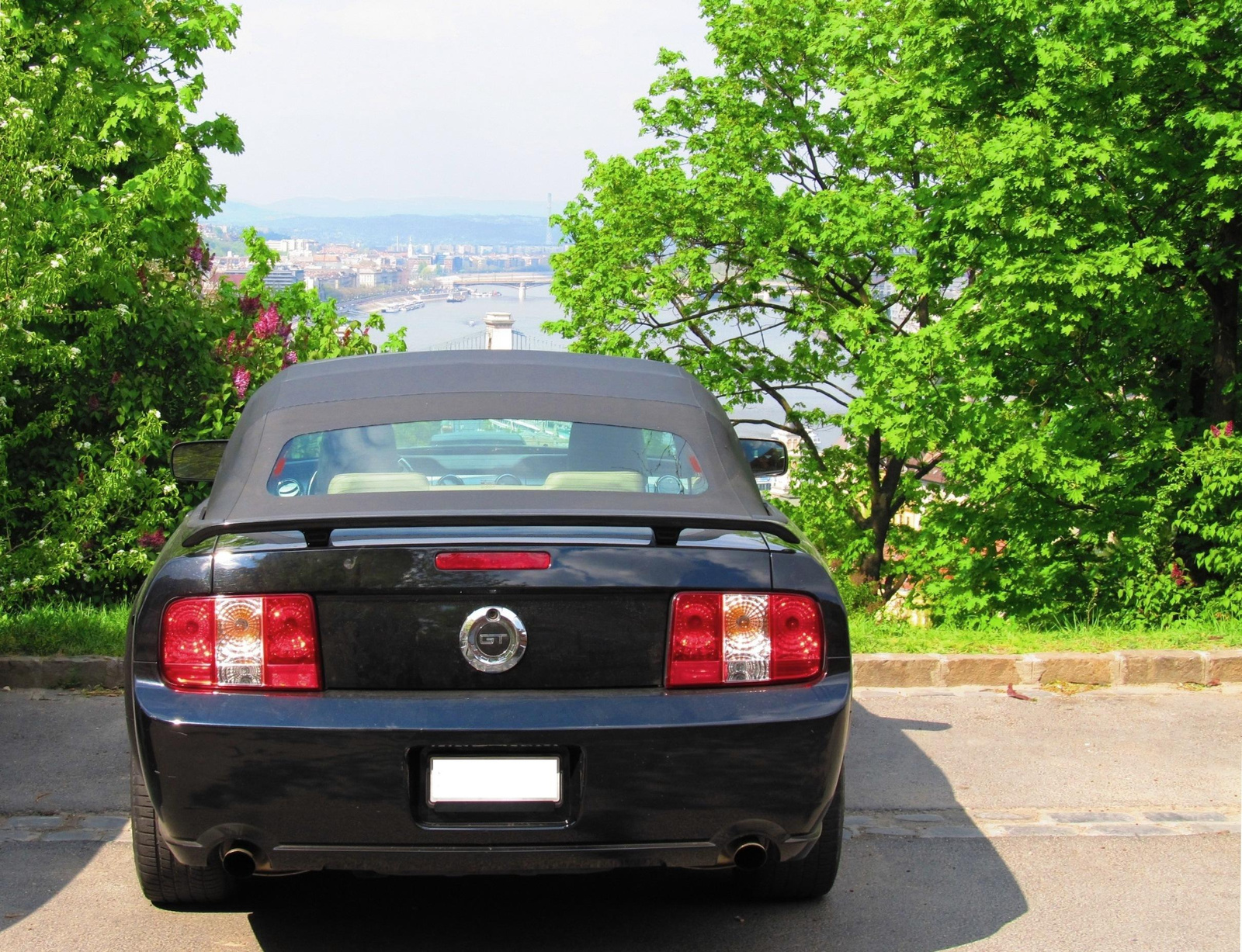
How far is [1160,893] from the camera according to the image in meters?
4.27

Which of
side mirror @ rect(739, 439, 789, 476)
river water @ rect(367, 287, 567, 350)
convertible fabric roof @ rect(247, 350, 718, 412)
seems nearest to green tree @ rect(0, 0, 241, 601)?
convertible fabric roof @ rect(247, 350, 718, 412)

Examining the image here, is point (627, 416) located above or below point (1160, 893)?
above

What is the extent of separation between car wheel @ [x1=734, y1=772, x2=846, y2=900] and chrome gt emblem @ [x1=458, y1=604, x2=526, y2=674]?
3.83 feet

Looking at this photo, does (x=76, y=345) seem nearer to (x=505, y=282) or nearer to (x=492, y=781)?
(x=492, y=781)

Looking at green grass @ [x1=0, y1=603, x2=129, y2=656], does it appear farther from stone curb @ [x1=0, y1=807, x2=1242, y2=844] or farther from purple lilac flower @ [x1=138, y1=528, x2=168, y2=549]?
purple lilac flower @ [x1=138, y1=528, x2=168, y2=549]

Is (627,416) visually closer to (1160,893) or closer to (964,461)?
(1160,893)

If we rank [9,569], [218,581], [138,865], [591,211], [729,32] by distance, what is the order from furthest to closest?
[591,211] < [729,32] < [9,569] < [138,865] < [218,581]

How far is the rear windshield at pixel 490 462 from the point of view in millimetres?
4074

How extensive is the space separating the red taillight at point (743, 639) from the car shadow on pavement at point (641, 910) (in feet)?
3.05

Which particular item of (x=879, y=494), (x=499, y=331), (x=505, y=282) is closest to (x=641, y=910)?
(x=879, y=494)

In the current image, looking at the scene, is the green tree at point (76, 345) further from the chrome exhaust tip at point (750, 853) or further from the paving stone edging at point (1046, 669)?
the chrome exhaust tip at point (750, 853)

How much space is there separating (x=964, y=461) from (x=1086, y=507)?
1.40 m

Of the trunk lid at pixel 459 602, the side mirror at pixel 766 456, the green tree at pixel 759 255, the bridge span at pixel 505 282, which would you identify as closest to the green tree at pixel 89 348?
the side mirror at pixel 766 456

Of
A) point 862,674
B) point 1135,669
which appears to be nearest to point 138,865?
point 862,674
